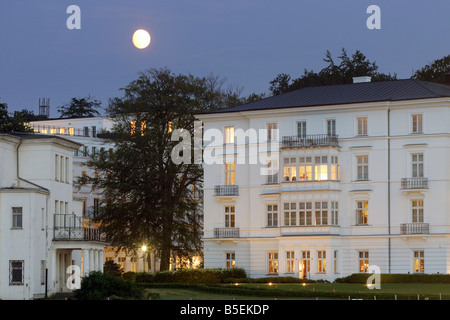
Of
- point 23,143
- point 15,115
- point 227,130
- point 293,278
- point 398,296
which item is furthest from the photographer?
point 15,115

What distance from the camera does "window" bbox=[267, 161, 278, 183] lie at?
307 ft

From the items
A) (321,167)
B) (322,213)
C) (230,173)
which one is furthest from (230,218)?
(321,167)

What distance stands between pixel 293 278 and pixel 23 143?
73.1 feet

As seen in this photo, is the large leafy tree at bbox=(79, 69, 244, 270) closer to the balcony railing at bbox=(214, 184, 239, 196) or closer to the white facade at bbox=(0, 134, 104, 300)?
the balcony railing at bbox=(214, 184, 239, 196)

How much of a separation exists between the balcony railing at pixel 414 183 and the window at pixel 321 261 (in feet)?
25.3

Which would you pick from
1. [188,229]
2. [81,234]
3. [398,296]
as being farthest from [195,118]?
[398,296]

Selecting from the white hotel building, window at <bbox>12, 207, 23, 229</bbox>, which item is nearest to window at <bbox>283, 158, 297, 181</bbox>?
the white hotel building

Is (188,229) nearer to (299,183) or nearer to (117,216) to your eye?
(117,216)

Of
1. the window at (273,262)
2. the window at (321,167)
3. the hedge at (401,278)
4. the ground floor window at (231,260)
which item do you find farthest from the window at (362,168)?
the ground floor window at (231,260)

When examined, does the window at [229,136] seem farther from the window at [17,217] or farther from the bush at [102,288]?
the bush at [102,288]

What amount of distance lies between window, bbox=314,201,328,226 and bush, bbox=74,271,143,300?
2775cm

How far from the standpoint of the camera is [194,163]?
10156 centimetres

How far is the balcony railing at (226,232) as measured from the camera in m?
94.5

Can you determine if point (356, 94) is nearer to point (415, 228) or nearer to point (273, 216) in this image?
point (273, 216)
